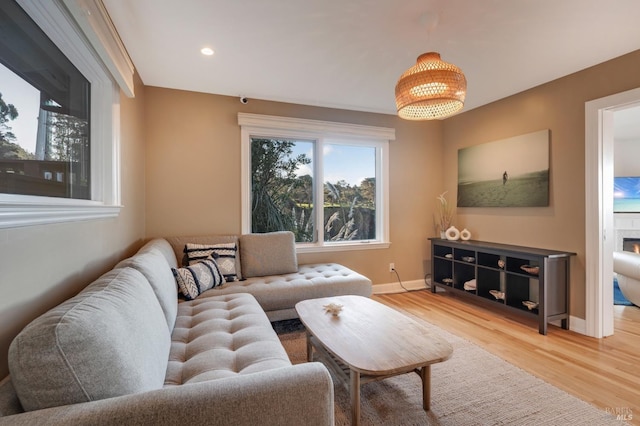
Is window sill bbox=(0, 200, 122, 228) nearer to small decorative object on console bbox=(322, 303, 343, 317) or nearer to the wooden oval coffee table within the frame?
the wooden oval coffee table

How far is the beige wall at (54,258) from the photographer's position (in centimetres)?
96

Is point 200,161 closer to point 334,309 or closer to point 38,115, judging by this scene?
point 38,115

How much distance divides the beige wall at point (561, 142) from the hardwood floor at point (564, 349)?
1.33 ft

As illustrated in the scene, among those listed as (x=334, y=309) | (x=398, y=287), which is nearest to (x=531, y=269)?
(x=398, y=287)

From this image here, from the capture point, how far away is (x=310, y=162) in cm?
373

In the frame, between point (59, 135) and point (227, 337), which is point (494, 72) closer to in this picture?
point (227, 337)

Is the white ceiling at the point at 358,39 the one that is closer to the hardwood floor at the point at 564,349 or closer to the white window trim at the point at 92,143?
the white window trim at the point at 92,143

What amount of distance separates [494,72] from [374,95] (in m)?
1.17

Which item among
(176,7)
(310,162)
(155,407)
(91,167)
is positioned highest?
(176,7)


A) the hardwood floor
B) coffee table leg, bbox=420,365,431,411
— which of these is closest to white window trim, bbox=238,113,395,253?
the hardwood floor

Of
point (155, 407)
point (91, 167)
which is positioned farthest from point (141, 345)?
point (91, 167)

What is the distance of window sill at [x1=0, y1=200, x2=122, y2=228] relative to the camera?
2.95 feet

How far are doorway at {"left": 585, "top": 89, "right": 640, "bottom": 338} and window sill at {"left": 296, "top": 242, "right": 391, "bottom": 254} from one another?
2039 millimetres

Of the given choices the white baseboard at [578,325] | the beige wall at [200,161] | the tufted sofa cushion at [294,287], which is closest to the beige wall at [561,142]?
the white baseboard at [578,325]
